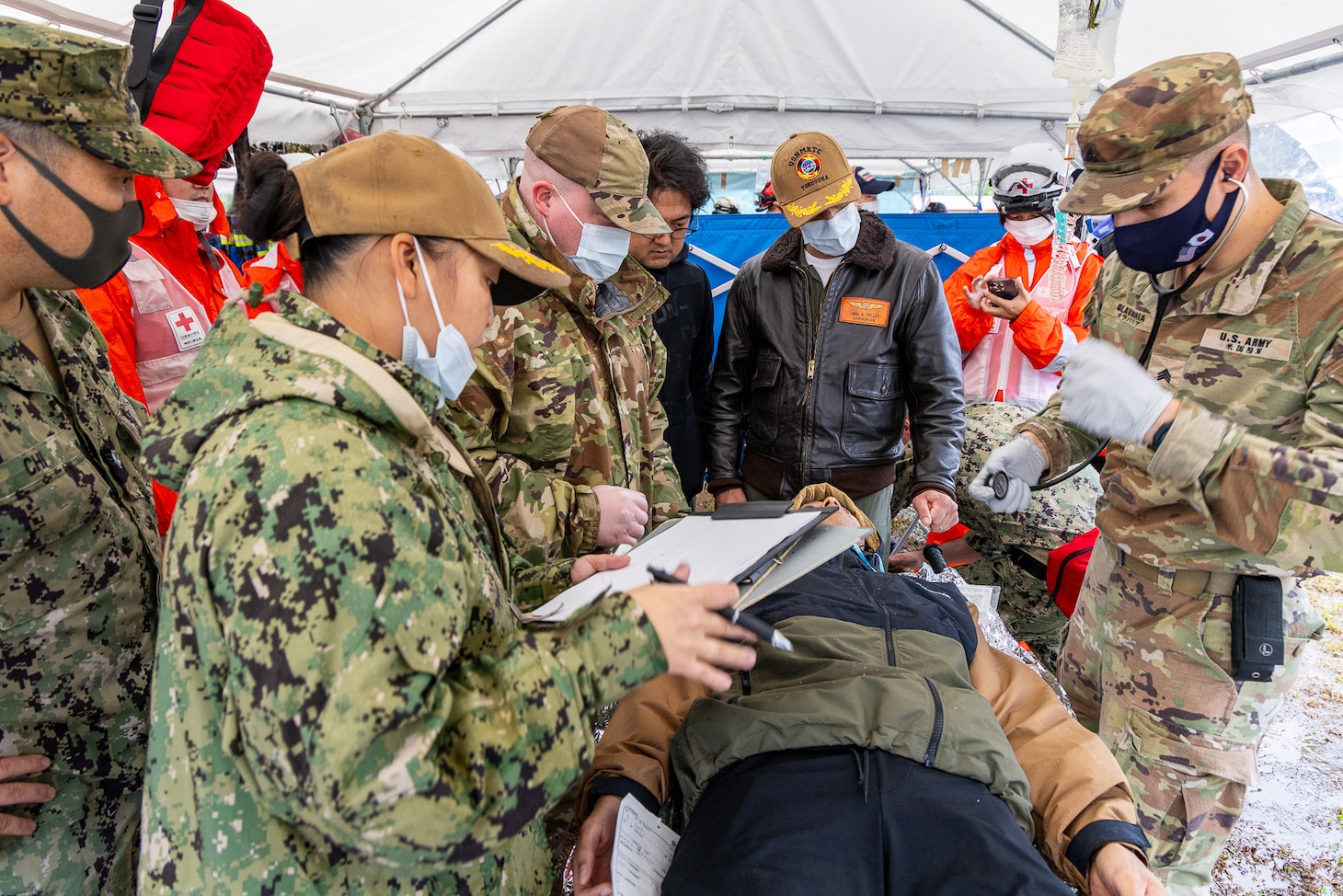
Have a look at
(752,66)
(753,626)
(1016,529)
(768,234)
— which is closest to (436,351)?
(753,626)

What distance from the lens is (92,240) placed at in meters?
1.26

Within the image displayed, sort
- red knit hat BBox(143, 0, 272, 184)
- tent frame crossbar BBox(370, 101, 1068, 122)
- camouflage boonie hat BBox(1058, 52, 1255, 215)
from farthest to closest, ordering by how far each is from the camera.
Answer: tent frame crossbar BBox(370, 101, 1068, 122), red knit hat BBox(143, 0, 272, 184), camouflage boonie hat BBox(1058, 52, 1255, 215)

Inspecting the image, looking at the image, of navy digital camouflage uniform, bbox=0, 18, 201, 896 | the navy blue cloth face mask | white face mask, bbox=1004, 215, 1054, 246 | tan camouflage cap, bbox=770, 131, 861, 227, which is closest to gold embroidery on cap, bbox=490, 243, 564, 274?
navy digital camouflage uniform, bbox=0, 18, 201, 896

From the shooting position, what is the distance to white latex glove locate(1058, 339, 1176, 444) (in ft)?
5.25

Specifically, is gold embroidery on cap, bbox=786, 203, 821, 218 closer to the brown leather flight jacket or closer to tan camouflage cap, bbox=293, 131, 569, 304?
the brown leather flight jacket

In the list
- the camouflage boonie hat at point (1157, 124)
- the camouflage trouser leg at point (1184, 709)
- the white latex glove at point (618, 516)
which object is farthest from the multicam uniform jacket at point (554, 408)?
the camouflage trouser leg at point (1184, 709)

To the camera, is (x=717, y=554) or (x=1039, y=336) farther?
(x=1039, y=336)

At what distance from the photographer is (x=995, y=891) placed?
125cm

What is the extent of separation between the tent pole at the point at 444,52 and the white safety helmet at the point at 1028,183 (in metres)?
4.90

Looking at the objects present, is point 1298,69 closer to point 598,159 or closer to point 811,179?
point 811,179

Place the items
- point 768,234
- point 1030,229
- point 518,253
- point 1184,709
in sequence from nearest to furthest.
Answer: point 518,253, point 1184,709, point 1030,229, point 768,234

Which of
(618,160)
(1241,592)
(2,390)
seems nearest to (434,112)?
(618,160)

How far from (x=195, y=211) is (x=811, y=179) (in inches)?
83.0

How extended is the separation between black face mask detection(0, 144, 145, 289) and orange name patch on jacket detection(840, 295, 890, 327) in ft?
7.62
